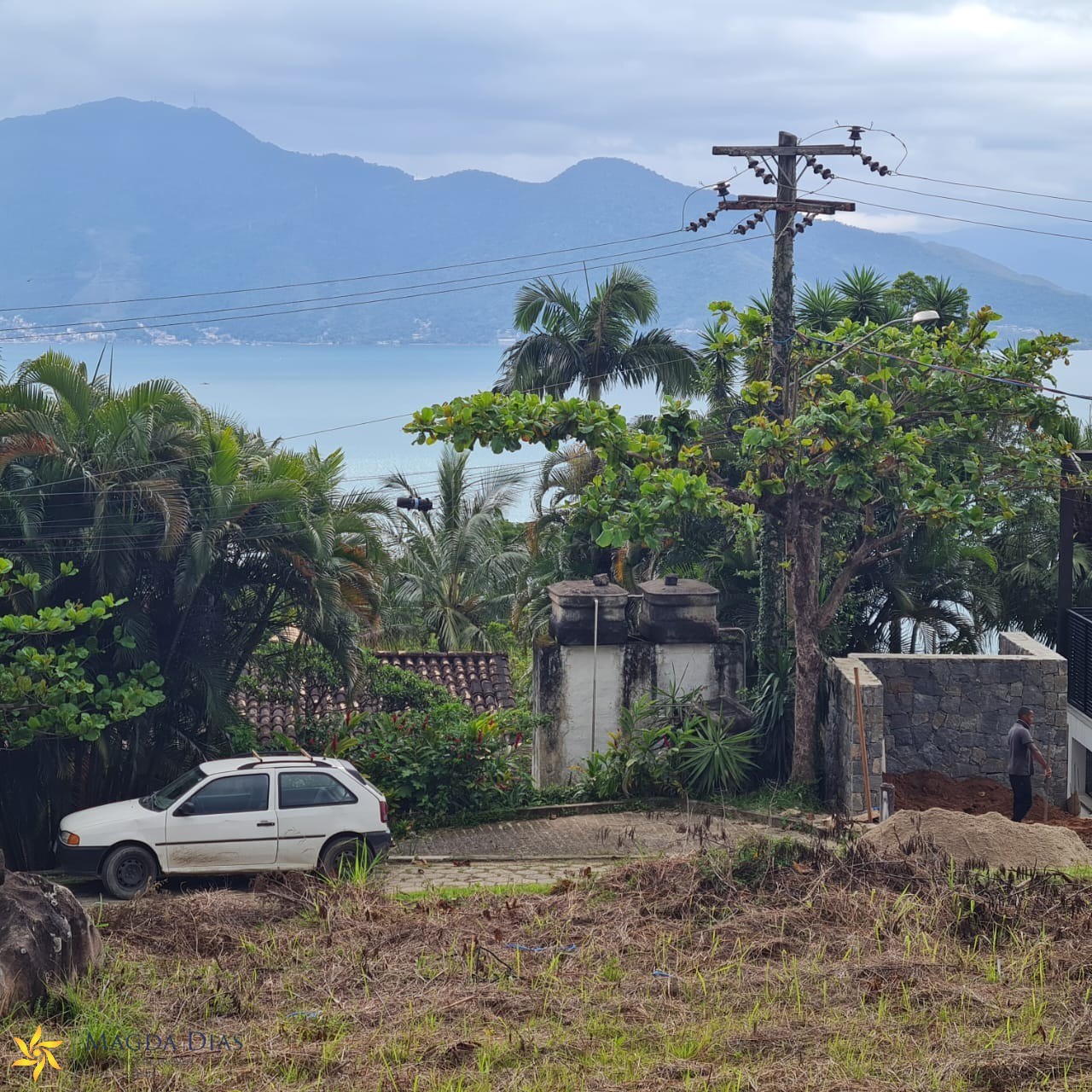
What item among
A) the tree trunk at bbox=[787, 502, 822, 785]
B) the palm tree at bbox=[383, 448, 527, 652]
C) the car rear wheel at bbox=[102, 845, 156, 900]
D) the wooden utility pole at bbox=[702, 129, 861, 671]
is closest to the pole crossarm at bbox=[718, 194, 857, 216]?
the wooden utility pole at bbox=[702, 129, 861, 671]

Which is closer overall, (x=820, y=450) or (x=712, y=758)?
(x=820, y=450)

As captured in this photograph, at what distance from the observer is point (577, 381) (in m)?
30.5

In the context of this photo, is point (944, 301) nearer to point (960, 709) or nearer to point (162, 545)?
point (960, 709)

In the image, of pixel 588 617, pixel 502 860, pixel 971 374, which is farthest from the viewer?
pixel 588 617

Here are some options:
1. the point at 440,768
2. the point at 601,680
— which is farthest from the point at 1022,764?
the point at 440,768

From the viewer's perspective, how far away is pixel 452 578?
34.4 m

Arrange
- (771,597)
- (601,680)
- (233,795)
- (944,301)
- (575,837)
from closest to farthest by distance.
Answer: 1. (233,795)
2. (575,837)
3. (601,680)
4. (771,597)
5. (944,301)

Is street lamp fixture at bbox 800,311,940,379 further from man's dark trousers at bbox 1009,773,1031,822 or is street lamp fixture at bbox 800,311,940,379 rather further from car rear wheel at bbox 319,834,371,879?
car rear wheel at bbox 319,834,371,879

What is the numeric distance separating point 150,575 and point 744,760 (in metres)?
8.06

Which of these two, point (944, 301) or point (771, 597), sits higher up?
point (944, 301)

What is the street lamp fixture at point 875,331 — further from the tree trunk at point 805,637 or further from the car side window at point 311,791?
the car side window at point 311,791

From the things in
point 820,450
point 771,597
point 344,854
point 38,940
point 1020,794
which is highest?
point 820,450

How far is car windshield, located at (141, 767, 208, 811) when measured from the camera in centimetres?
1418

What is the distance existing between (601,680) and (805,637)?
2.78m
